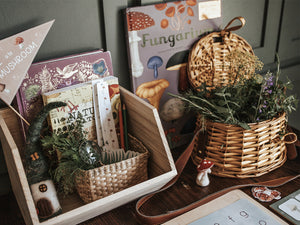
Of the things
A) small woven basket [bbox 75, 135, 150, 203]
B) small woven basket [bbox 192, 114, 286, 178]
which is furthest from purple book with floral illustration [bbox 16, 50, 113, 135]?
small woven basket [bbox 192, 114, 286, 178]

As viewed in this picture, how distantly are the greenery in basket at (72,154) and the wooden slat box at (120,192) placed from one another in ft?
0.21

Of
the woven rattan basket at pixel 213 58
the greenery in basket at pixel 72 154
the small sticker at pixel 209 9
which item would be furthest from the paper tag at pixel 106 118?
the small sticker at pixel 209 9

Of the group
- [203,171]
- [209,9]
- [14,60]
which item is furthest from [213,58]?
[14,60]

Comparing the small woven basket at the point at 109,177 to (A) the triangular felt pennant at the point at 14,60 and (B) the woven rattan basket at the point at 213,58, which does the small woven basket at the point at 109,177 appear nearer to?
(A) the triangular felt pennant at the point at 14,60

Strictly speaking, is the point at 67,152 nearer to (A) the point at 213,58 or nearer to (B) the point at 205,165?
(B) the point at 205,165

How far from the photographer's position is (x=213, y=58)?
1007mm

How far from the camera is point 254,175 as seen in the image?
0.84m

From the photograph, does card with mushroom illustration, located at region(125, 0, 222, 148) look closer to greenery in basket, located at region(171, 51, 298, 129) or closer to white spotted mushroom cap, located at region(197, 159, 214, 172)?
greenery in basket, located at region(171, 51, 298, 129)

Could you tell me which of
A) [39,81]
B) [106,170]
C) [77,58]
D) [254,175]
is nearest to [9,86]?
[39,81]

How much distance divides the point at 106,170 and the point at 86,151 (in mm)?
66

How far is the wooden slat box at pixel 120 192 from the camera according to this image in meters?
0.59

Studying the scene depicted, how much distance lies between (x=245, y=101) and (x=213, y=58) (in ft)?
0.76

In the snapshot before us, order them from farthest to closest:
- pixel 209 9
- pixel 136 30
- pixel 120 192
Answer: pixel 209 9, pixel 136 30, pixel 120 192

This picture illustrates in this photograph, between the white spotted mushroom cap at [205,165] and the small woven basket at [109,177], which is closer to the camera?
the small woven basket at [109,177]
